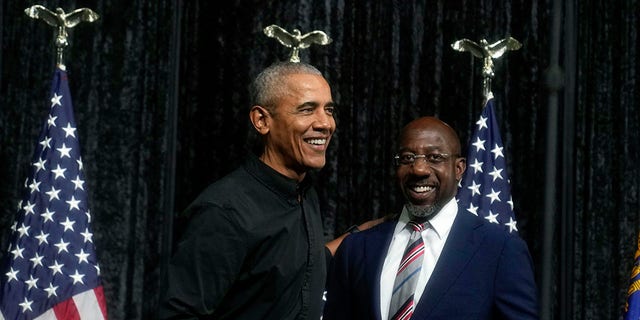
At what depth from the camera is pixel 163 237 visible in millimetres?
3984

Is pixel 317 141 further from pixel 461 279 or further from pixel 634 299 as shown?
pixel 634 299

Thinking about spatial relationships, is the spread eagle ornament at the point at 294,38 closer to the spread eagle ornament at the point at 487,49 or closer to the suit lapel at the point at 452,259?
the spread eagle ornament at the point at 487,49

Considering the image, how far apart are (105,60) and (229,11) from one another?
558 millimetres

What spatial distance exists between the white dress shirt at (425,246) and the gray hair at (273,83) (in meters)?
0.53

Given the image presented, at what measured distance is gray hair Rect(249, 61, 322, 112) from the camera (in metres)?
2.31

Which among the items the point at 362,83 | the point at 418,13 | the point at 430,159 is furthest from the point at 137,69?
the point at 430,159

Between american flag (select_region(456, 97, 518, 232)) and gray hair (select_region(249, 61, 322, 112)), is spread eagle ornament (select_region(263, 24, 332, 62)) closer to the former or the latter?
american flag (select_region(456, 97, 518, 232))

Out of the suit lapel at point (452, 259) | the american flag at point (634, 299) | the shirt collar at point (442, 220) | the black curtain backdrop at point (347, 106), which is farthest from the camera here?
the black curtain backdrop at point (347, 106)

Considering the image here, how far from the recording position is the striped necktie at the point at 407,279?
7.93 feet

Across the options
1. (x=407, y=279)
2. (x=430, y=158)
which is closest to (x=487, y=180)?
(x=430, y=158)

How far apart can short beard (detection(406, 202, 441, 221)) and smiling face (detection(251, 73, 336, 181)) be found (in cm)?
42

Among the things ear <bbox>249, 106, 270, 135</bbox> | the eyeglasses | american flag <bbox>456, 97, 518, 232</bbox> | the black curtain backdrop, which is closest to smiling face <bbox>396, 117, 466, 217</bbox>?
the eyeglasses

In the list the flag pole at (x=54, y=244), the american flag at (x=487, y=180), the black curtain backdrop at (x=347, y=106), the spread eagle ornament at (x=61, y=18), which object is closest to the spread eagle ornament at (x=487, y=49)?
the american flag at (x=487, y=180)

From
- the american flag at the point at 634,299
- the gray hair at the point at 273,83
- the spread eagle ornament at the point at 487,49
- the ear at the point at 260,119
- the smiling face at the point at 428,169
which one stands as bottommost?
the american flag at the point at 634,299
